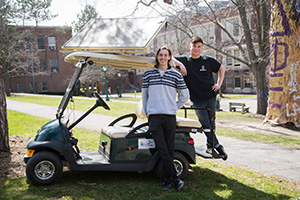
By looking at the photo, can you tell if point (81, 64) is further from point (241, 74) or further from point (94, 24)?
point (241, 74)

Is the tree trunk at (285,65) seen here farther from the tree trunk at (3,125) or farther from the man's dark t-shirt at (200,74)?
the tree trunk at (3,125)

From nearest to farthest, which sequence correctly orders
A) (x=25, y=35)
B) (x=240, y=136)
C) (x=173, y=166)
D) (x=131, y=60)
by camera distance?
(x=173, y=166), (x=131, y=60), (x=240, y=136), (x=25, y=35)

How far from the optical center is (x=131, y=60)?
4.79m

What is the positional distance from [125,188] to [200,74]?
2157mm

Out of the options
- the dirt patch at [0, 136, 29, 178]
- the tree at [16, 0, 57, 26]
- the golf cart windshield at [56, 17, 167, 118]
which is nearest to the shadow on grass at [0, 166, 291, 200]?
the dirt patch at [0, 136, 29, 178]

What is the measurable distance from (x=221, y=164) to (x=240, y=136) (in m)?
3.65

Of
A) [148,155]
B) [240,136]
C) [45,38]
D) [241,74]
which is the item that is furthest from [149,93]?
[45,38]

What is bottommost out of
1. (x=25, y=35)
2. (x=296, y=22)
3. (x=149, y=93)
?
(x=149, y=93)

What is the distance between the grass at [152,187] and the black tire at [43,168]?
108 mm

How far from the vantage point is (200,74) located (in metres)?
5.20

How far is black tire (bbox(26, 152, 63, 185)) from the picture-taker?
4391 mm

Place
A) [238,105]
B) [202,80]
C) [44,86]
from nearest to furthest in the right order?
[202,80], [238,105], [44,86]

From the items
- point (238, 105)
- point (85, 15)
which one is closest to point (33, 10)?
point (85, 15)

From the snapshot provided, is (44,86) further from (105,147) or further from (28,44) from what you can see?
(105,147)
